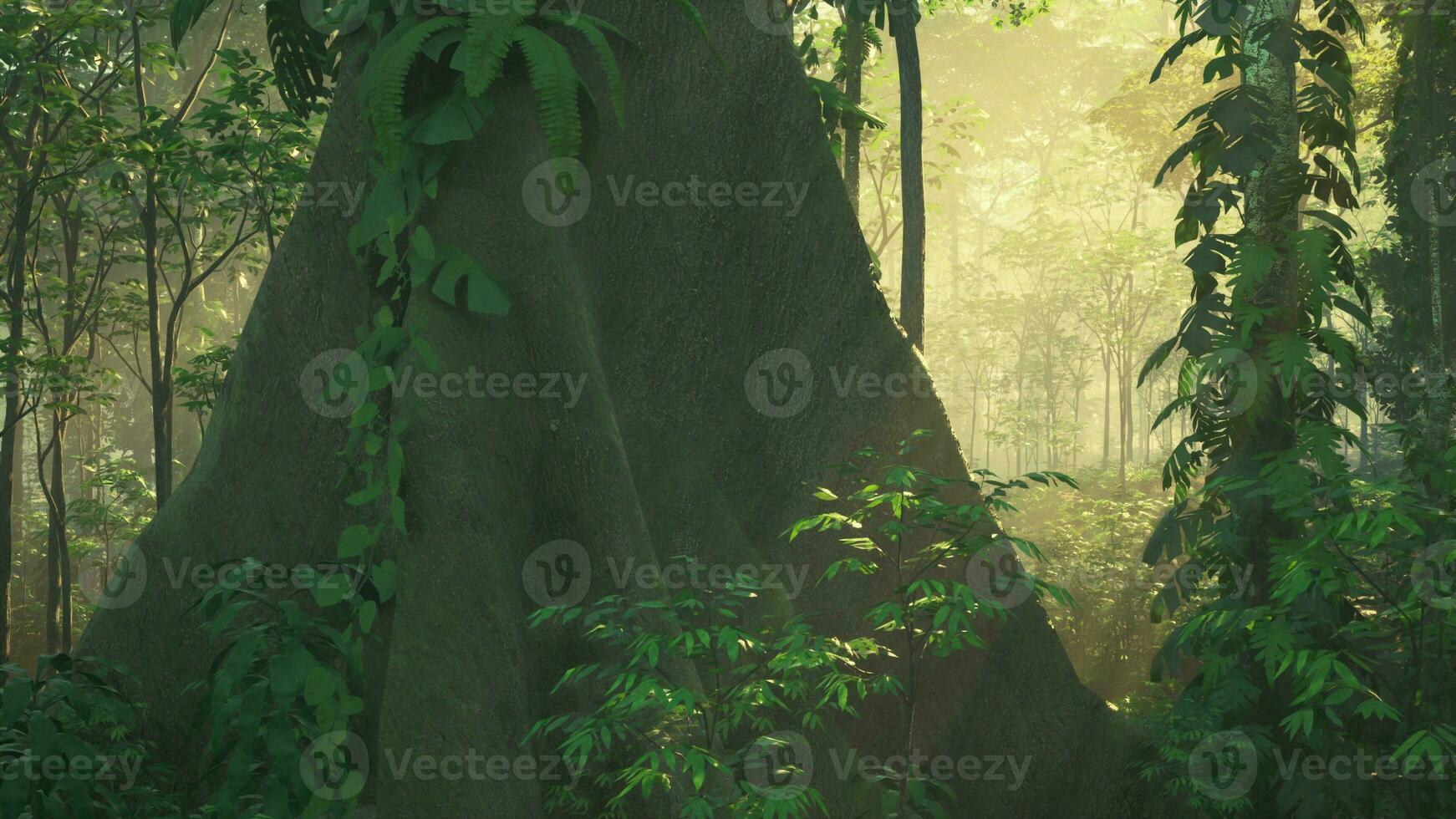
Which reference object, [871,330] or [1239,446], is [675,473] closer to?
[871,330]

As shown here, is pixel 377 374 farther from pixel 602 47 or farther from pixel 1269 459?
pixel 1269 459

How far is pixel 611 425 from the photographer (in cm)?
471

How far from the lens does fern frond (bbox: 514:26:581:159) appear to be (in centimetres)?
429

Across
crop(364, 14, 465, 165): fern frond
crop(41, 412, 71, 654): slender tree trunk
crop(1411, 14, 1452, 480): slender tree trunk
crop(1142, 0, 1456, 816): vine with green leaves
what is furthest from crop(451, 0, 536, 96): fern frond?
crop(41, 412, 71, 654): slender tree trunk

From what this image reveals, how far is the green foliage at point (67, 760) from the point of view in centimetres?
367

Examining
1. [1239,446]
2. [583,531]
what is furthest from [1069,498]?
[583,531]

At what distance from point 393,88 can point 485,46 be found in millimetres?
427

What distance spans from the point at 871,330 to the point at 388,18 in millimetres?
2944

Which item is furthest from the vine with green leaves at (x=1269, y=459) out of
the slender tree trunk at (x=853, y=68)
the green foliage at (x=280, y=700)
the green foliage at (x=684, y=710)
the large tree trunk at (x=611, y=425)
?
the slender tree trunk at (x=853, y=68)

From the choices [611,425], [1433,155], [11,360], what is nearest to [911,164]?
[1433,155]

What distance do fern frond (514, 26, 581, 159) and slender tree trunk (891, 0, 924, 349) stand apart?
4.65 metres

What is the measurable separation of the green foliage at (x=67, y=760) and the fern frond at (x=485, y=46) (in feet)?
9.62

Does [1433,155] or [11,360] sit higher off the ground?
[1433,155]

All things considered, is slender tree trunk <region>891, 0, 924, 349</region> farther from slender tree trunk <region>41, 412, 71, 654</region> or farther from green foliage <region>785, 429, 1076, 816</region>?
slender tree trunk <region>41, 412, 71, 654</region>
